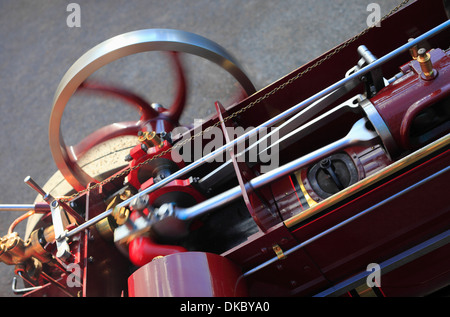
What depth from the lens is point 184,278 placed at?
A: 1.41 metres

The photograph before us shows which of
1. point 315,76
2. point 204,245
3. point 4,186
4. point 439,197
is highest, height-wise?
point 4,186

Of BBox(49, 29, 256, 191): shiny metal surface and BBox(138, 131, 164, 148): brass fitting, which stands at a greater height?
BBox(49, 29, 256, 191): shiny metal surface

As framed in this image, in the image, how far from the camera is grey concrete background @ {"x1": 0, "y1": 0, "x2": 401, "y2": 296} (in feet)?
9.95

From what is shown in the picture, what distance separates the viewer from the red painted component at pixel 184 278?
1399mm

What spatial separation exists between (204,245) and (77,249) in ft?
1.64

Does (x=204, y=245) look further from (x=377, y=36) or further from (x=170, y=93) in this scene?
(x=170, y=93)

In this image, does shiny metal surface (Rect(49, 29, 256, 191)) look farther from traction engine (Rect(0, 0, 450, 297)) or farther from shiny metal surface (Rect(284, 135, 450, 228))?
shiny metal surface (Rect(284, 135, 450, 228))

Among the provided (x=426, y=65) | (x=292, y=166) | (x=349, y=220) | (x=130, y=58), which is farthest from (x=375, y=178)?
(x=130, y=58)

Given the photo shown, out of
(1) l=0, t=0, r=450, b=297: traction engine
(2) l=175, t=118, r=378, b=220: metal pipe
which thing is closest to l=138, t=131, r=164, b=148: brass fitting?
(1) l=0, t=0, r=450, b=297: traction engine

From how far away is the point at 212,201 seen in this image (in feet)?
5.57

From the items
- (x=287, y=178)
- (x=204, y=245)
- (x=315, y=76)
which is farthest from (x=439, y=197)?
(x=204, y=245)

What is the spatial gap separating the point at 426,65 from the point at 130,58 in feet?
8.38

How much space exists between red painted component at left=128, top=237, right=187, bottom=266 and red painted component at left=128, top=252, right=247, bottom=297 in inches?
7.3

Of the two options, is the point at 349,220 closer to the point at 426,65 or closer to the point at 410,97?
the point at 410,97
